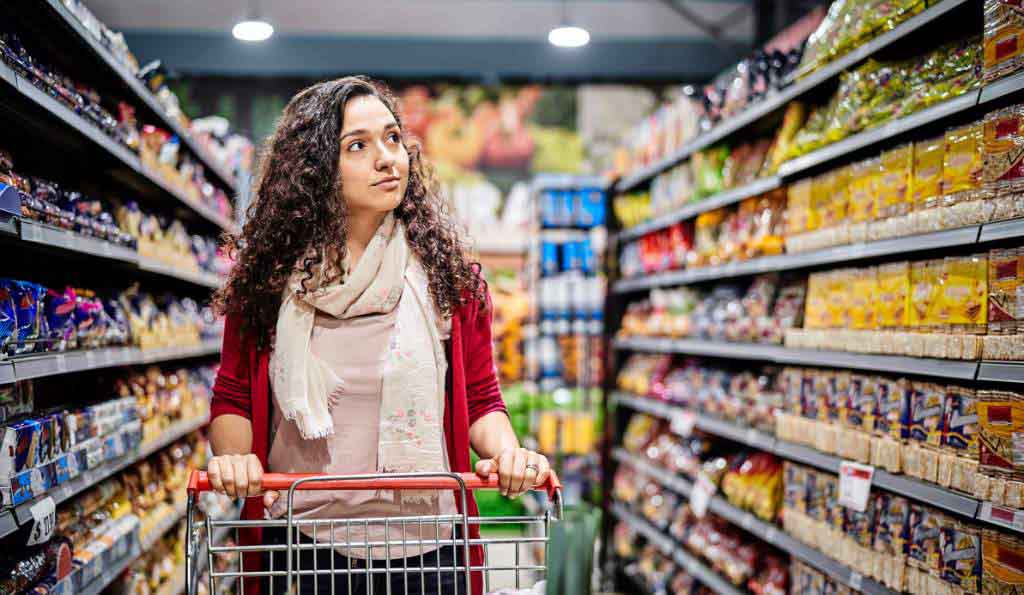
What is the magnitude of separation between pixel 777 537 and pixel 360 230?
2163 millimetres

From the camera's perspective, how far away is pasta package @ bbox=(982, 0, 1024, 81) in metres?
1.97

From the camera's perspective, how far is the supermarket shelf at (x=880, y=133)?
7.24 ft

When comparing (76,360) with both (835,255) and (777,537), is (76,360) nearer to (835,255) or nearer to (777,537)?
(835,255)

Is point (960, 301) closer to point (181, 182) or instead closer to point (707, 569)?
point (707, 569)

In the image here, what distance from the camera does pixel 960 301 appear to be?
2254 mm

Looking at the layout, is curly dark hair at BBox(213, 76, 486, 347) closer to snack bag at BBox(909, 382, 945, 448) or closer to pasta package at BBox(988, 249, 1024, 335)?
pasta package at BBox(988, 249, 1024, 335)

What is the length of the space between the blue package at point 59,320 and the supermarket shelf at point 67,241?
5.4 inches

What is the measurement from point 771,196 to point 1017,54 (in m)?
1.75

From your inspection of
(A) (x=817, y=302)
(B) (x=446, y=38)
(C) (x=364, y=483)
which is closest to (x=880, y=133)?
(A) (x=817, y=302)

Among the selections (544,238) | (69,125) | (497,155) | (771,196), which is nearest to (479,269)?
(69,125)

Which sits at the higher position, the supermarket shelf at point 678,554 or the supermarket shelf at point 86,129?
the supermarket shelf at point 86,129

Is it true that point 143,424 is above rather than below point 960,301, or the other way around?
below

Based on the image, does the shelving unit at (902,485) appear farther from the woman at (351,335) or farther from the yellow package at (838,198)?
the woman at (351,335)

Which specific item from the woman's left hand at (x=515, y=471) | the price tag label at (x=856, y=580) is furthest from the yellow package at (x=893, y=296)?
the woman's left hand at (x=515, y=471)
